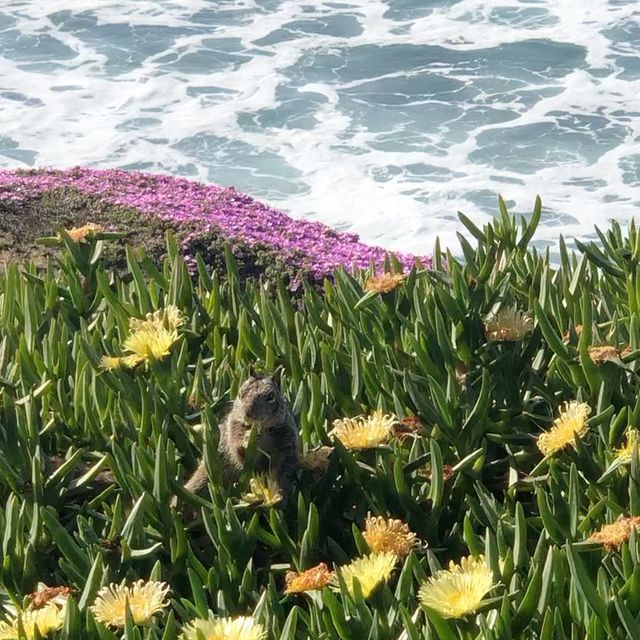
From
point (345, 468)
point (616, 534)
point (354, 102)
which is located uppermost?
point (616, 534)

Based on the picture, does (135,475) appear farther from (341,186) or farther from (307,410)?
(341,186)

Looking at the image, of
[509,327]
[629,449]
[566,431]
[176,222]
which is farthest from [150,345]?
[176,222]

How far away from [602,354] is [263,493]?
27.1 inches

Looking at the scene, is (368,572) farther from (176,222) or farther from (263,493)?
(176,222)

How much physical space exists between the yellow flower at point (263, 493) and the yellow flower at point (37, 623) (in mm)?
423

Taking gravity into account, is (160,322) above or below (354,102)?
above

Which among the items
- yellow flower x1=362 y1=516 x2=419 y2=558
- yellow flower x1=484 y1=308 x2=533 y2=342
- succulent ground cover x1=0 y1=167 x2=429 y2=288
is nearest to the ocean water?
succulent ground cover x1=0 y1=167 x2=429 y2=288

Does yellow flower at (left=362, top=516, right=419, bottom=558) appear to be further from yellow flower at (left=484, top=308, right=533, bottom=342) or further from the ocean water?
the ocean water

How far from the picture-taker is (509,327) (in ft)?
7.69

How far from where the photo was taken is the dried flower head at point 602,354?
7.24 ft

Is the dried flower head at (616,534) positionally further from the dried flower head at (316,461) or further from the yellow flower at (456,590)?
the dried flower head at (316,461)

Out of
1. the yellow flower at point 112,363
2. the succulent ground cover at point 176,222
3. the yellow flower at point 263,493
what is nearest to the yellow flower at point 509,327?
the yellow flower at point 263,493

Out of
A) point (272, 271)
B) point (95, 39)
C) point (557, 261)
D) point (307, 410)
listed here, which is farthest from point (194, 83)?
point (307, 410)

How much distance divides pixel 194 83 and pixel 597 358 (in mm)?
15237
